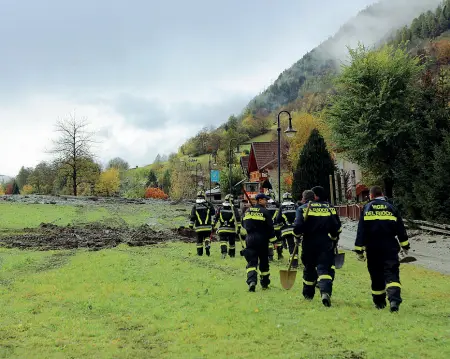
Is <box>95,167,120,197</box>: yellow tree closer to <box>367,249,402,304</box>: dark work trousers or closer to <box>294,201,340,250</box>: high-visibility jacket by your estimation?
<box>294,201,340,250</box>: high-visibility jacket

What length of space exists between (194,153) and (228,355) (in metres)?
145

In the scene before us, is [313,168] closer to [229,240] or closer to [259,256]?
[229,240]

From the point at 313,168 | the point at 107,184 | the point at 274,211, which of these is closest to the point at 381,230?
the point at 274,211

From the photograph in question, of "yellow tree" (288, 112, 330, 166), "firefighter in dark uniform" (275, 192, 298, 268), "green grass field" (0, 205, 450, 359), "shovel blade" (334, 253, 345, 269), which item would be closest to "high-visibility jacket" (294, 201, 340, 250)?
"green grass field" (0, 205, 450, 359)

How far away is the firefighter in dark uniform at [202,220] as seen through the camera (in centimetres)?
1691

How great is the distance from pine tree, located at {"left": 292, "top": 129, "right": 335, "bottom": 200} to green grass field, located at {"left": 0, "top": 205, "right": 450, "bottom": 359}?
99.3 feet

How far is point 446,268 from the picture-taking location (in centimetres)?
1474

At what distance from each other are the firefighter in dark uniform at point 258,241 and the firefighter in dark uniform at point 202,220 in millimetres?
6519

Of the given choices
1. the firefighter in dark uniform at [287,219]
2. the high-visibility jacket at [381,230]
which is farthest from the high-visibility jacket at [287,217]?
the high-visibility jacket at [381,230]

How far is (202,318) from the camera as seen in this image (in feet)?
24.3

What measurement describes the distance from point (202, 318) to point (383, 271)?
3274 mm

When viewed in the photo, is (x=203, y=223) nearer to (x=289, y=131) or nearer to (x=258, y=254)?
(x=258, y=254)

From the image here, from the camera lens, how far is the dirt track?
51.4 feet

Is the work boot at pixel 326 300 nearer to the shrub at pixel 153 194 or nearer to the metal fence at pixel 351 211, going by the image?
the metal fence at pixel 351 211
